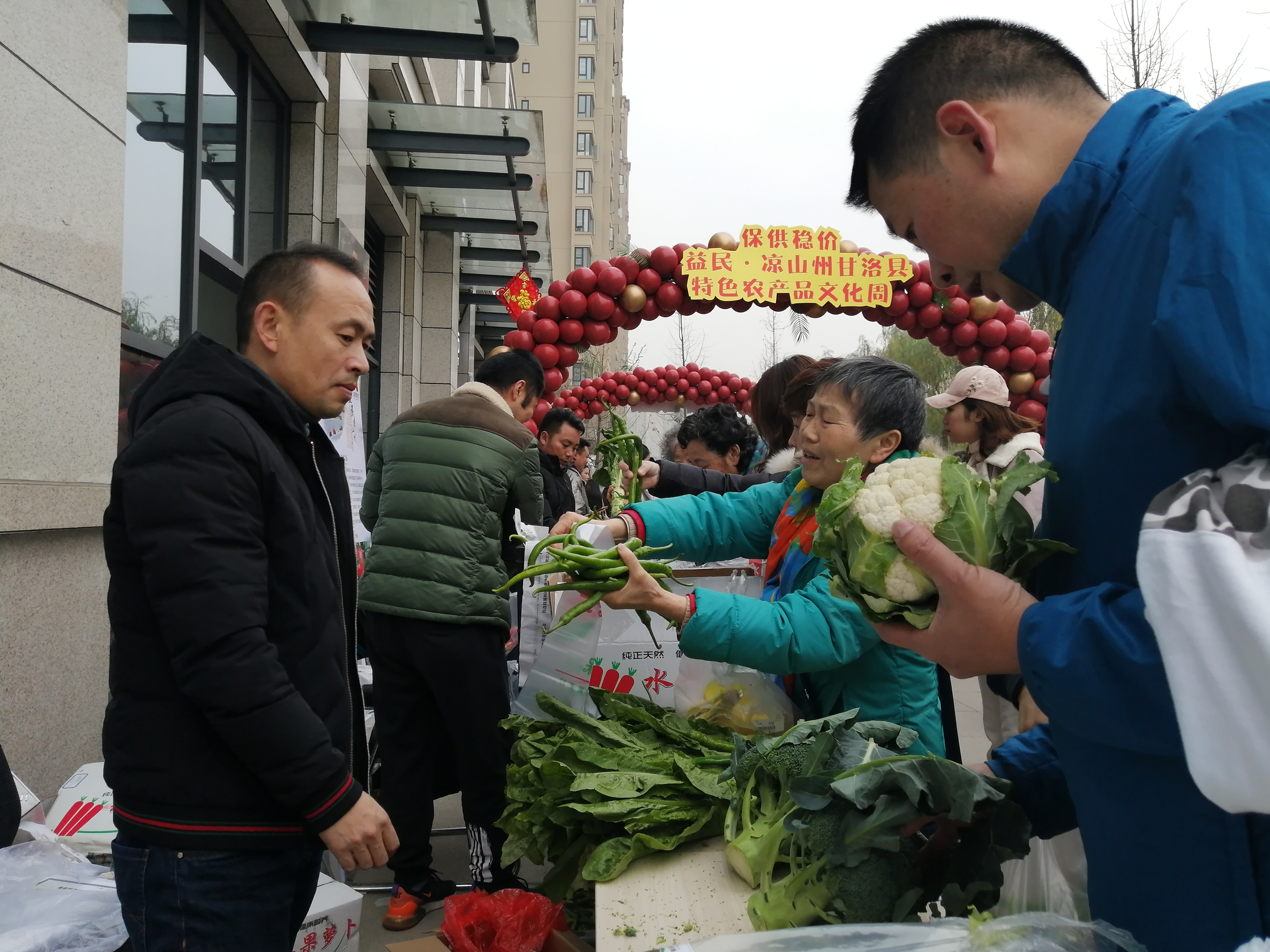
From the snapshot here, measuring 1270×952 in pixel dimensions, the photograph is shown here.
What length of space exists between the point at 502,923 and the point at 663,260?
7.03 m

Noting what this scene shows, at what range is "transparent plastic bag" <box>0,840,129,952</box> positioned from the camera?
2098 mm

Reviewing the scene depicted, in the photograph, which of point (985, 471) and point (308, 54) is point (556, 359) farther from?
point (985, 471)

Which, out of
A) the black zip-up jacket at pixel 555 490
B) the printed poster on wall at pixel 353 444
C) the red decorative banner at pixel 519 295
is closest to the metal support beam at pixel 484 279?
the red decorative banner at pixel 519 295

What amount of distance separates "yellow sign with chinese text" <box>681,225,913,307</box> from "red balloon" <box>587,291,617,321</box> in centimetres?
79

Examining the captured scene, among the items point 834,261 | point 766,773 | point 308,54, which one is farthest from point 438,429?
point 834,261

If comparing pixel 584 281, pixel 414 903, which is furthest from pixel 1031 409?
pixel 414 903

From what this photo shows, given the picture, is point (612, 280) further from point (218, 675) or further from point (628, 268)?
Result: point (218, 675)

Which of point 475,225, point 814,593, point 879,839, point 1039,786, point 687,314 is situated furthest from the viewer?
point 475,225

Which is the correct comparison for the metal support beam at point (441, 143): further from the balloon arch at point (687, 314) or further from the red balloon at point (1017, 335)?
the red balloon at point (1017, 335)

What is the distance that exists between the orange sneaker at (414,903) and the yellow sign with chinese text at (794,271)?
6.14 m

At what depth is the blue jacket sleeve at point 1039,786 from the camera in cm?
156

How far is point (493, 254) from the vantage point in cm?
1333

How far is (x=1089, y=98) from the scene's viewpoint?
46.2 inches

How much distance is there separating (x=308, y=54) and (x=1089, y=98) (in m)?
6.61
